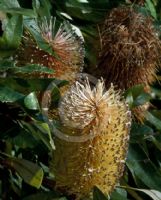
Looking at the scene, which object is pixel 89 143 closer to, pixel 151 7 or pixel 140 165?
pixel 140 165

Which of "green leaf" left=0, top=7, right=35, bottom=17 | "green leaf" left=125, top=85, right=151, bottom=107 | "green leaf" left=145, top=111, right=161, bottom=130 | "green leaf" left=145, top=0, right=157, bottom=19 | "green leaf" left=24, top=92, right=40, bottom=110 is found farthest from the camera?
"green leaf" left=145, top=0, right=157, bottom=19

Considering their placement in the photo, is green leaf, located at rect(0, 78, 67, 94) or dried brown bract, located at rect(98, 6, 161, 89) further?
dried brown bract, located at rect(98, 6, 161, 89)

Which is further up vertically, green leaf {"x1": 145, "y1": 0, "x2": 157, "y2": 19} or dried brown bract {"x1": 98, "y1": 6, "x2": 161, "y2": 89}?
green leaf {"x1": 145, "y1": 0, "x2": 157, "y2": 19}

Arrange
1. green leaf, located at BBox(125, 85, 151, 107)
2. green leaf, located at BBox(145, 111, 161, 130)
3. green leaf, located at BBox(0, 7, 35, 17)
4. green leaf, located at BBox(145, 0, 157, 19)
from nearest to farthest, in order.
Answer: green leaf, located at BBox(0, 7, 35, 17) < green leaf, located at BBox(125, 85, 151, 107) < green leaf, located at BBox(145, 111, 161, 130) < green leaf, located at BBox(145, 0, 157, 19)

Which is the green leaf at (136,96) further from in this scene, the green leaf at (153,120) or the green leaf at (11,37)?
the green leaf at (11,37)

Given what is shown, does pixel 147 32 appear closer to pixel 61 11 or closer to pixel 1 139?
pixel 61 11

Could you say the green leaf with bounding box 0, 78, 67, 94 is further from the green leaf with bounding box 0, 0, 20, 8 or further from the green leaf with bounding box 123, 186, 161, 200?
the green leaf with bounding box 123, 186, 161, 200

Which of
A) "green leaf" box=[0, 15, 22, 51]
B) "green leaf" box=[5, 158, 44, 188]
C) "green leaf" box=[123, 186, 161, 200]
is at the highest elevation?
"green leaf" box=[0, 15, 22, 51]

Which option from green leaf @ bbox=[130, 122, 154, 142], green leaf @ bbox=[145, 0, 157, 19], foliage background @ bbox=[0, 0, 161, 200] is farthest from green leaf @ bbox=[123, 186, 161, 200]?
green leaf @ bbox=[145, 0, 157, 19]
